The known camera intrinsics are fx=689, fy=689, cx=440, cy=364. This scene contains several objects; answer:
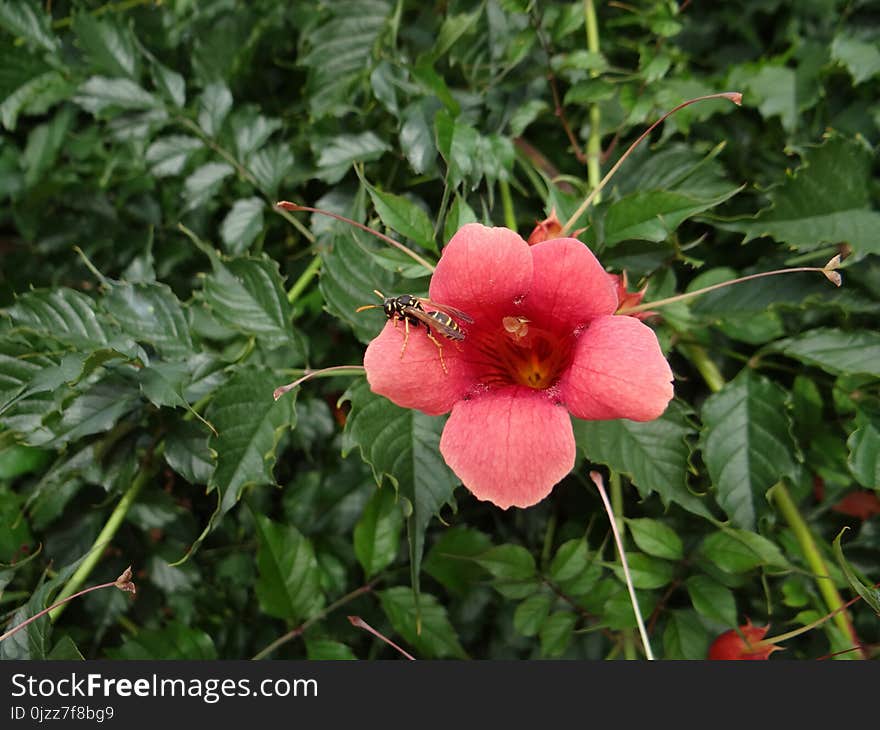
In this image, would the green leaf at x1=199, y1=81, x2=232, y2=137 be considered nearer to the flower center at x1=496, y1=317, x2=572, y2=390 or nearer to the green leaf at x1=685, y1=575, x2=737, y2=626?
the flower center at x1=496, y1=317, x2=572, y2=390

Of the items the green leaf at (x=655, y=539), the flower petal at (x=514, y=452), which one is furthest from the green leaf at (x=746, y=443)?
the flower petal at (x=514, y=452)

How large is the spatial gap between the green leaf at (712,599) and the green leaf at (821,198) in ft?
1.69

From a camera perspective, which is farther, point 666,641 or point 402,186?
point 402,186

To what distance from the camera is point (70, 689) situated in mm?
908

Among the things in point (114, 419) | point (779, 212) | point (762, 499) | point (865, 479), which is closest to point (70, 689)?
point (114, 419)

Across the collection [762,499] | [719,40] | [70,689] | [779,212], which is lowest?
[70,689]

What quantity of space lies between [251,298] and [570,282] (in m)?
0.54

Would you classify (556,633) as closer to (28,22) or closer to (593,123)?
(593,123)

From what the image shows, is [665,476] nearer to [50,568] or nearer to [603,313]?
[603,313]

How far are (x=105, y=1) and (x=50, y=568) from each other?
119 centimetres

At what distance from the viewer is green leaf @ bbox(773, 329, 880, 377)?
962mm

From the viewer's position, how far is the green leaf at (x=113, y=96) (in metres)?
1.27

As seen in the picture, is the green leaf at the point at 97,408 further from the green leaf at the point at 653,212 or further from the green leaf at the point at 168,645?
the green leaf at the point at 653,212

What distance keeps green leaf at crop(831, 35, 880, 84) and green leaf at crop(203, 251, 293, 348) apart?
99 cm
